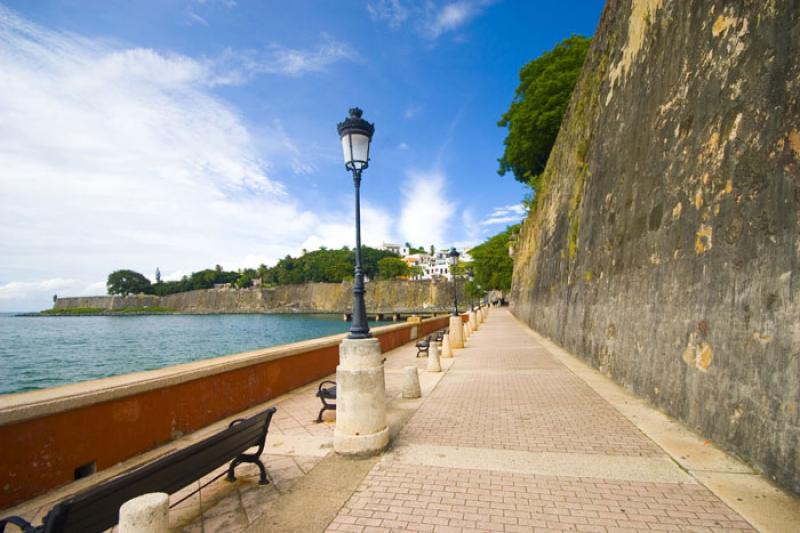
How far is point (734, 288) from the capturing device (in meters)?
4.63

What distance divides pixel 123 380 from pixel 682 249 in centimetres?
815

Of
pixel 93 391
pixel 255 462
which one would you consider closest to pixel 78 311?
pixel 93 391

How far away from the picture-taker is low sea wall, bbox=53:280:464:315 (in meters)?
110

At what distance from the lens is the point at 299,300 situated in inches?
5364

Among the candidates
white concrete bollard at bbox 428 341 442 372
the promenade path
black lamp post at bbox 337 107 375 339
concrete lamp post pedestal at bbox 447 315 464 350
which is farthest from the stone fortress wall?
concrete lamp post pedestal at bbox 447 315 464 350

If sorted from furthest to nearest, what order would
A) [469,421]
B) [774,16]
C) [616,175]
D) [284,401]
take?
[616,175] → [284,401] → [469,421] → [774,16]

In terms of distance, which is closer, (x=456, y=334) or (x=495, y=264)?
(x=456, y=334)

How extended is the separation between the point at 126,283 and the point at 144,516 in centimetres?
19391

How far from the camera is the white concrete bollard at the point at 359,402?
4.63m

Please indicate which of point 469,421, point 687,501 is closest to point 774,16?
point 687,501

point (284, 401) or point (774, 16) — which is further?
point (284, 401)

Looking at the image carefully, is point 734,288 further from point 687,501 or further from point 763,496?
point 687,501

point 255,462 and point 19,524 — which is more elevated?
point 19,524

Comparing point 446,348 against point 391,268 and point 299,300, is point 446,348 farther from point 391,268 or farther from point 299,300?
point 299,300
